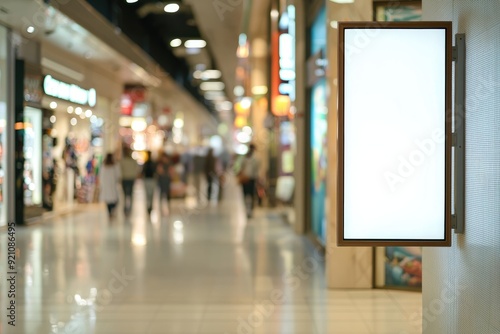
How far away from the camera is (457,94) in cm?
505

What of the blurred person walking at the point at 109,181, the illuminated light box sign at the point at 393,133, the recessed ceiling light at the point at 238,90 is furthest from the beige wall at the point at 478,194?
the recessed ceiling light at the point at 238,90

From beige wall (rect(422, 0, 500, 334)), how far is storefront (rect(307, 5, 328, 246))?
5.76m

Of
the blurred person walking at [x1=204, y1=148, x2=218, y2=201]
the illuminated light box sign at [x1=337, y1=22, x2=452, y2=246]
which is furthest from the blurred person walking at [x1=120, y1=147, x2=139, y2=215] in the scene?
the illuminated light box sign at [x1=337, y1=22, x2=452, y2=246]

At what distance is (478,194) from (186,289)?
4272mm

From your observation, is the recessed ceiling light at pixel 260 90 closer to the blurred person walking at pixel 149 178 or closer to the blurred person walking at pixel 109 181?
the blurred person walking at pixel 149 178

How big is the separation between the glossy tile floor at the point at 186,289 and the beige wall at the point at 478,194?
4.54 ft

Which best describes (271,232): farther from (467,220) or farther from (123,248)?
(467,220)

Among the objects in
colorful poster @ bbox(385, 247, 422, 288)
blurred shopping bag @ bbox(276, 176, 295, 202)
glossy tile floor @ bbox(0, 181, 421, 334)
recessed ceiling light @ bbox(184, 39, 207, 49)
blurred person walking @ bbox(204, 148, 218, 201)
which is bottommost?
glossy tile floor @ bbox(0, 181, 421, 334)

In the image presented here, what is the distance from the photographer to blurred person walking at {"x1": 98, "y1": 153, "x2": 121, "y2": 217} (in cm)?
1698

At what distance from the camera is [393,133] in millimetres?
5168

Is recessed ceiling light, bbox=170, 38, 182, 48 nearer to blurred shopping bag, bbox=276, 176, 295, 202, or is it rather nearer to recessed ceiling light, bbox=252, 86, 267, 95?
recessed ceiling light, bbox=252, 86, 267, 95

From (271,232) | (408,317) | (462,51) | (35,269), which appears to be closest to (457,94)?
(462,51)

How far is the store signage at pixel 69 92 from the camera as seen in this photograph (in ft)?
53.7

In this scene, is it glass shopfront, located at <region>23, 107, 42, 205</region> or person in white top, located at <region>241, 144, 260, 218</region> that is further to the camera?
person in white top, located at <region>241, 144, 260, 218</region>
